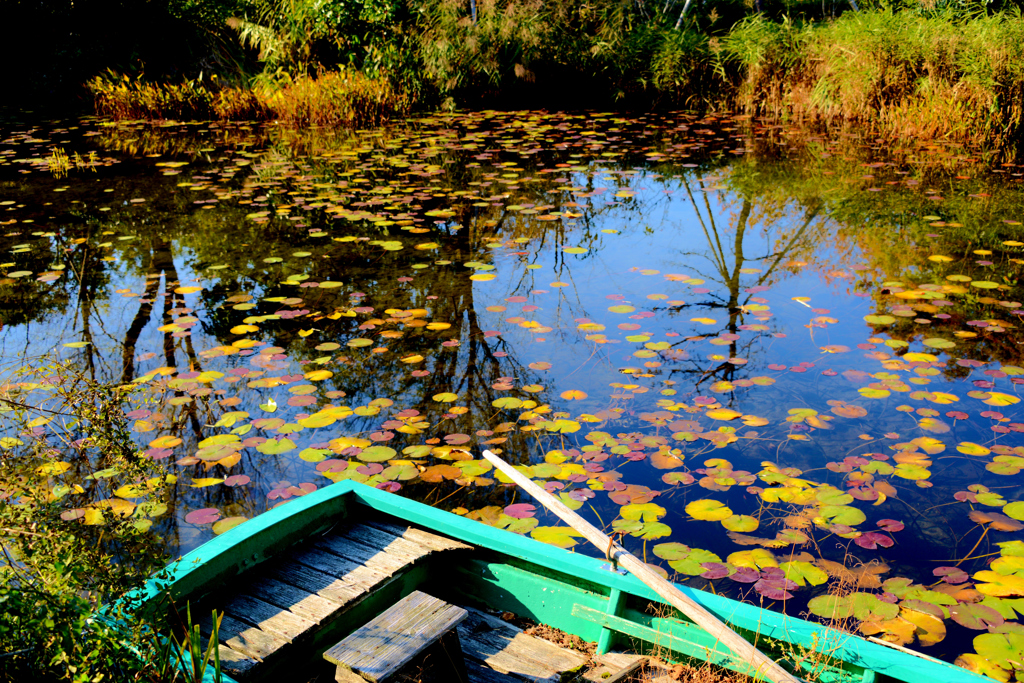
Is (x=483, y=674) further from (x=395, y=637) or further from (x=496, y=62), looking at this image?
(x=496, y=62)

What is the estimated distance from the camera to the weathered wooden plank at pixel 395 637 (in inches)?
65.9

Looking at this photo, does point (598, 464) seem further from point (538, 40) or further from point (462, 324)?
point (538, 40)

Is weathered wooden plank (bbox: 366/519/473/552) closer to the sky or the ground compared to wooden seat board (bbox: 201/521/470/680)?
closer to the sky

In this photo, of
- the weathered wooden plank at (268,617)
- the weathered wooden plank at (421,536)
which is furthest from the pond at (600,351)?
the weathered wooden plank at (268,617)

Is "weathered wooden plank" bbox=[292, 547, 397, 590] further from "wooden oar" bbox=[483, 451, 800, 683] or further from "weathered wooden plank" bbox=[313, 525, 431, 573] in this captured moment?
"wooden oar" bbox=[483, 451, 800, 683]

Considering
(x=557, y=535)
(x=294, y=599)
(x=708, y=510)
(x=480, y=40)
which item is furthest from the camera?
(x=480, y=40)

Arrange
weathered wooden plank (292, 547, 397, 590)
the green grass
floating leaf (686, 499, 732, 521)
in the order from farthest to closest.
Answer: the green grass
floating leaf (686, 499, 732, 521)
weathered wooden plank (292, 547, 397, 590)

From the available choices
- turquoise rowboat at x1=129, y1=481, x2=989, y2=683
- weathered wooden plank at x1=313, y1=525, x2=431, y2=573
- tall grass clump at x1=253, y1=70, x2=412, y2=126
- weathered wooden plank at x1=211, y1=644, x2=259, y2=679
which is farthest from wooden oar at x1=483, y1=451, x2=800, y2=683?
tall grass clump at x1=253, y1=70, x2=412, y2=126

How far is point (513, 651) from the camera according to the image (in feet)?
6.66

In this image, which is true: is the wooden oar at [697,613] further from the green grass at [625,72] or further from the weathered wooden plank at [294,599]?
the green grass at [625,72]

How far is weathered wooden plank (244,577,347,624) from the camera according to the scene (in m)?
2.02

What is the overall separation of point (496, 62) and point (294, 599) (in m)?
9.96

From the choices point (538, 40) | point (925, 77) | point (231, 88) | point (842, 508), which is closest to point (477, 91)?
point (538, 40)

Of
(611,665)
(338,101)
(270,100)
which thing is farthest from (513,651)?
(270,100)
